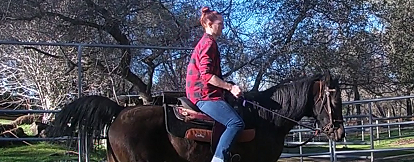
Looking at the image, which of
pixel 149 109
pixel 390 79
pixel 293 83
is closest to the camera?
pixel 149 109

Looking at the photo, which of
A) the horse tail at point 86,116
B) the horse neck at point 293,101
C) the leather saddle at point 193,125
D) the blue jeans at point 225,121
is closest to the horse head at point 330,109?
the horse neck at point 293,101

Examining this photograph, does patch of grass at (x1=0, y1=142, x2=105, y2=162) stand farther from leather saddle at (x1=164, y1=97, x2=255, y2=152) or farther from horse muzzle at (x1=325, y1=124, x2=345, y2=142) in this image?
horse muzzle at (x1=325, y1=124, x2=345, y2=142)

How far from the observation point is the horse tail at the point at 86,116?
13.4 ft

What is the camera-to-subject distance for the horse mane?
14.0 feet

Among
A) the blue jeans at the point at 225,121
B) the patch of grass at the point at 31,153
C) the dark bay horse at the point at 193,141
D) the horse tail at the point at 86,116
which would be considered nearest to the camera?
the blue jeans at the point at 225,121

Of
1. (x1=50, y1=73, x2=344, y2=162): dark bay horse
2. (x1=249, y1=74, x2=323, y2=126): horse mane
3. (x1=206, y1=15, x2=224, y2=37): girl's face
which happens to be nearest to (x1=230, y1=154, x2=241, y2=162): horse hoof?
(x1=50, y1=73, x2=344, y2=162): dark bay horse

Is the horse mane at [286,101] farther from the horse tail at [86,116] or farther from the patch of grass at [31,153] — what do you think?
the patch of grass at [31,153]

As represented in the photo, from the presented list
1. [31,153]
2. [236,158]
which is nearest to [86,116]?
[236,158]

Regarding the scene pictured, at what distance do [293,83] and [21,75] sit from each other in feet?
20.3

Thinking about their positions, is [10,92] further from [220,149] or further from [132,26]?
[220,149]

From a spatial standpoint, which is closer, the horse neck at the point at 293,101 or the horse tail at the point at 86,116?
the horse tail at the point at 86,116

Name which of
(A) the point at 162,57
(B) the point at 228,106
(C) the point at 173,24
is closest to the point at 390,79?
(C) the point at 173,24

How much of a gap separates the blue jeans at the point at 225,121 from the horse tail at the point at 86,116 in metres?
0.85

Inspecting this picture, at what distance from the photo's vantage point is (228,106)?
12.5 feet
